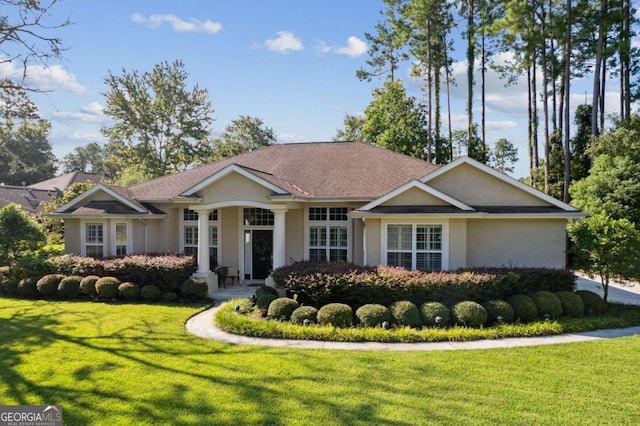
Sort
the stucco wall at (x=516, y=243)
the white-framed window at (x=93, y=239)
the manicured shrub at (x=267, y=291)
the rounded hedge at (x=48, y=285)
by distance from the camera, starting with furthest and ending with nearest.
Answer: the white-framed window at (x=93, y=239), the rounded hedge at (x=48, y=285), the stucco wall at (x=516, y=243), the manicured shrub at (x=267, y=291)

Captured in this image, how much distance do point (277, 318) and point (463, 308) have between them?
5197 mm

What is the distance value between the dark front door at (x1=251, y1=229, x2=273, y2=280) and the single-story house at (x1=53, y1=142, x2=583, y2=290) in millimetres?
44

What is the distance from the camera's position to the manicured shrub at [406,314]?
1056 cm

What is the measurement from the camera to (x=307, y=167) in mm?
18547

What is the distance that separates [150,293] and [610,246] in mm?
15279

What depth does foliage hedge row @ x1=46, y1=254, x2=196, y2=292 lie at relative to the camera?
1432 centimetres

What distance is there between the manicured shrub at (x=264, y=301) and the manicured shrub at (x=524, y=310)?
281 inches

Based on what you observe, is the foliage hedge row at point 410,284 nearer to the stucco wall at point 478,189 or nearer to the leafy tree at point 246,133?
the stucco wall at point 478,189

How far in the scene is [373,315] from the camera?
10.6m

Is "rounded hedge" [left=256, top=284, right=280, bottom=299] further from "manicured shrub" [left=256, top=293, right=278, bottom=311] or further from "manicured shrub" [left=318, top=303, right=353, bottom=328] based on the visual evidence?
"manicured shrub" [left=318, top=303, right=353, bottom=328]

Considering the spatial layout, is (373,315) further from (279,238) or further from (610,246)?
(610,246)

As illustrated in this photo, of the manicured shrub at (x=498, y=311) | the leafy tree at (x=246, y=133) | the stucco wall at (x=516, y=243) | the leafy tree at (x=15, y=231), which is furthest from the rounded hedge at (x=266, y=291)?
the leafy tree at (x=246, y=133)

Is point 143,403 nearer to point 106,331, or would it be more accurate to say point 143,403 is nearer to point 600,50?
point 106,331

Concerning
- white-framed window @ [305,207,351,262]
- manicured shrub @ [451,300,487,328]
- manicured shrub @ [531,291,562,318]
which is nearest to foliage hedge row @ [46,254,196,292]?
white-framed window @ [305,207,351,262]
